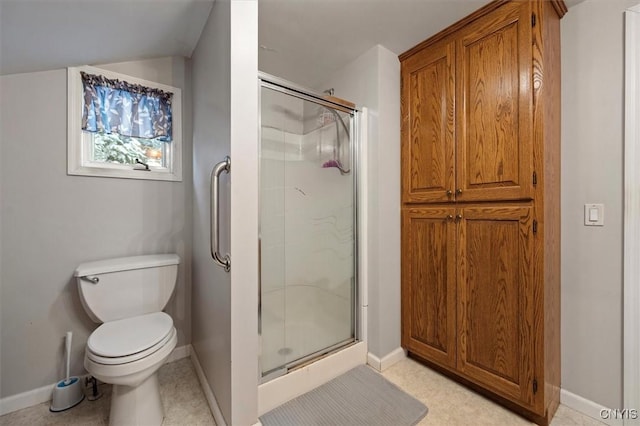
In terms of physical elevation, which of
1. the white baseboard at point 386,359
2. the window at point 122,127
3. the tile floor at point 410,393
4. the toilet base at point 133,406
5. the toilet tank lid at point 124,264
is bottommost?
the tile floor at point 410,393

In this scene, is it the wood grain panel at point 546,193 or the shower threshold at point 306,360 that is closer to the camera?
the wood grain panel at point 546,193

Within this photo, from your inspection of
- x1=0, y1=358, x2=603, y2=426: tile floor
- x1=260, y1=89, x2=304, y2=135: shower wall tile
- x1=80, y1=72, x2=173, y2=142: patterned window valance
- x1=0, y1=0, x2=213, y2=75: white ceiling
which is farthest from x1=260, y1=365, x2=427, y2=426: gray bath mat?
x1=0, y1=0, x2=213, y2=75: white ceiling

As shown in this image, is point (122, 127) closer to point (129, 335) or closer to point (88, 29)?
point (88, 29)

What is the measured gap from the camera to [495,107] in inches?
57.0

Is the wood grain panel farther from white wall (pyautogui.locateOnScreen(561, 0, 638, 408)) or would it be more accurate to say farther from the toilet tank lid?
the toilet tank lid

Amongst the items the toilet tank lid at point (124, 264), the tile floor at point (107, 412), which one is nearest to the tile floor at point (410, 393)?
the tile floor at point (107, 412)

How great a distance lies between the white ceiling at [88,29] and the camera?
1.14m

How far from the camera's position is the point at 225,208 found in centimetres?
129

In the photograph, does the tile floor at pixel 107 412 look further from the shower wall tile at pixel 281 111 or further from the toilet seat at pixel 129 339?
the shower wall tile at pixel 281 111

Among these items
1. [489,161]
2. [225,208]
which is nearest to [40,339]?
[225,208]

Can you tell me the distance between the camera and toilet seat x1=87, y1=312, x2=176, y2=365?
1.16m

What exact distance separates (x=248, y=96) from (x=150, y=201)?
3.78 ft

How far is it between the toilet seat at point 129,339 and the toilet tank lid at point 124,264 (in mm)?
291

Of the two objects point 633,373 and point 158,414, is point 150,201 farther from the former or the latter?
point 633,373
